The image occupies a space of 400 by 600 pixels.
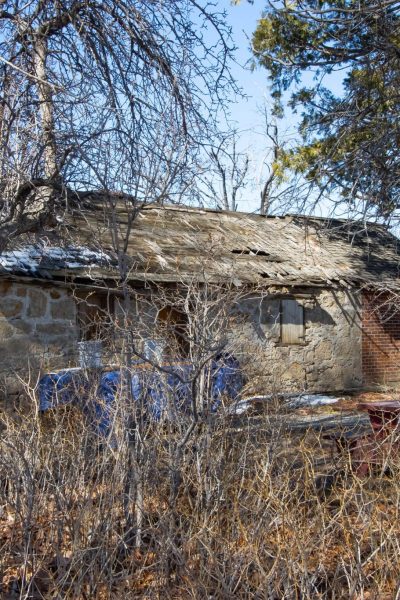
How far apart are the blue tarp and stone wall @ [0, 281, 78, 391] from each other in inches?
193

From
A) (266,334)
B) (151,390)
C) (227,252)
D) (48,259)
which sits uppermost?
(227,252)

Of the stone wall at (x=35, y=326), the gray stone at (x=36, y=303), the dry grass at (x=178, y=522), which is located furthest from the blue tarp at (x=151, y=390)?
the gray stone at (x=36, y=303)

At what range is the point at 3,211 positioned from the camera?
20.7 ft

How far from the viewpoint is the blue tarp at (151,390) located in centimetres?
472

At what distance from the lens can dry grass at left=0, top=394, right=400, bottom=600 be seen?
372 cm

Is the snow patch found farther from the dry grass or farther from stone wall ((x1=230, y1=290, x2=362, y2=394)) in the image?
the dry grass

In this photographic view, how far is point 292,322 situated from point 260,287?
96.1 inches

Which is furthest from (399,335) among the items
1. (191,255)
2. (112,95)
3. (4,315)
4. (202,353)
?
(202,353)

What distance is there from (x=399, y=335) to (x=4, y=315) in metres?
8.84

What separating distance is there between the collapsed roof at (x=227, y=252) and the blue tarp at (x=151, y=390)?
5264 millimetres

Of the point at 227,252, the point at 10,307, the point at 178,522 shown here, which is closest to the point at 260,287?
the point at 227,252

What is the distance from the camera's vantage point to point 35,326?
10672 mm

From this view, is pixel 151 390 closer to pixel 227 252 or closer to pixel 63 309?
pixel 63 309

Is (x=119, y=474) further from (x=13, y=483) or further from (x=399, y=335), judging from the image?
(x=399, y=335)
